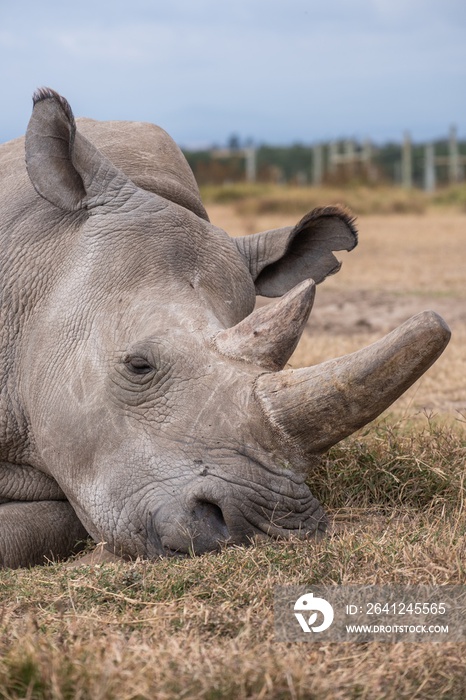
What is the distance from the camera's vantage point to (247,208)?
21.4m

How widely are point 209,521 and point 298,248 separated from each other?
1.80 m

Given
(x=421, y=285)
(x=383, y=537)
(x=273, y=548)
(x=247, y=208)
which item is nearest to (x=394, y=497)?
(x=383, y=537)

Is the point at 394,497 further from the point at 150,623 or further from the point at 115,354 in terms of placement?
the point at 150,623

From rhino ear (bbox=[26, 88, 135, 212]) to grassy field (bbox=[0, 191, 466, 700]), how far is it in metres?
1.43

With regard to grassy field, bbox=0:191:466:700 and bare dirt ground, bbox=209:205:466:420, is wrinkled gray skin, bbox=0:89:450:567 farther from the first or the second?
bare dirt ground, bbox=209:205:466:420

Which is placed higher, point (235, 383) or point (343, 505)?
point (235, 383)

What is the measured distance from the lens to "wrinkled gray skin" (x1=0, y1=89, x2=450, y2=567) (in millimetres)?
3529

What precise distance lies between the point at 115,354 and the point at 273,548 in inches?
35.4

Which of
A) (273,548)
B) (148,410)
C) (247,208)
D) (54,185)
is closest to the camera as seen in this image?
(273,548)

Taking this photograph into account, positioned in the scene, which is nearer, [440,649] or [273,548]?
[440,649]

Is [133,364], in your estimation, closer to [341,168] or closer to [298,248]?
[298,248]

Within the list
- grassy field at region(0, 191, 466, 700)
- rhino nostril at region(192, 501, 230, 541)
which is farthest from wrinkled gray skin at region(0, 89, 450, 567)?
grassy field at region(0, 191, 466, 700)

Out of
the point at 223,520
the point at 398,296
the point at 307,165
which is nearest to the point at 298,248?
the point at 223,520

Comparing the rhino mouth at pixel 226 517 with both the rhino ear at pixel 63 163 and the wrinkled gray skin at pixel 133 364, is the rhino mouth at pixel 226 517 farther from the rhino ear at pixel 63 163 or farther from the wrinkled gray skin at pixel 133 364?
the rhino ear at pixel 63 163
